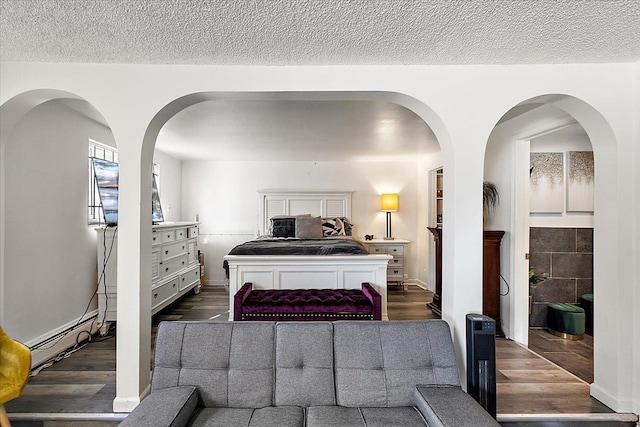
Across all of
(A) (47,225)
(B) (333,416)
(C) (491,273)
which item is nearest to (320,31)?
(B) (333,416)

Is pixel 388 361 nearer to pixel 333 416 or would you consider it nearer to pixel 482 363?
pixel 333 416

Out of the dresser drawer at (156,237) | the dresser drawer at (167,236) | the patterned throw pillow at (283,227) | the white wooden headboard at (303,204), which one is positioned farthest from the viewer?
the white wooden headboard at (303,204)

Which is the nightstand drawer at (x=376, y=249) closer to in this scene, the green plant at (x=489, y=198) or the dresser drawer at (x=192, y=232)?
the green plant at (x=489, y=198)

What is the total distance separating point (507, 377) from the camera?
8.96ft

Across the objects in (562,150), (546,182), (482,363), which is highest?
(562,150)

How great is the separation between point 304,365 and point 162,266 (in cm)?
320

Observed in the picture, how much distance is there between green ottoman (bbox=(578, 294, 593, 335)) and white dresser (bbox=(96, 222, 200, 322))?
494 centimetres

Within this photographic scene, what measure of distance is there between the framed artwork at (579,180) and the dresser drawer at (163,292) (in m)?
5.14

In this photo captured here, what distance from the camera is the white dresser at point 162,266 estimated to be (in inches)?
146

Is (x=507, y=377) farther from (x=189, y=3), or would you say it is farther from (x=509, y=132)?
(x=189, y=3)

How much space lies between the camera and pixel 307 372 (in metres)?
1.74

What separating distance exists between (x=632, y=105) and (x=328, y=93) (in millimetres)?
2100

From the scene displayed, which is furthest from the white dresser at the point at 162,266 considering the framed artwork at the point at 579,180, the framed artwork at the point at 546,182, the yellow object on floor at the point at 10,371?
the framed artwork at the point at 579,180

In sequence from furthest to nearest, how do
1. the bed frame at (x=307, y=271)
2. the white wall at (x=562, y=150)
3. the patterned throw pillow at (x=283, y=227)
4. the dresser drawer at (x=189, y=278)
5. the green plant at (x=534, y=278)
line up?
the patterned throw pillow at (x=283, y=227)
the dresser drawer at (x=189, y=278)
the white wall at (x=562, y=150)
the green plant at (x=534, y=278)
the bed frame at (x=307, y=271)
